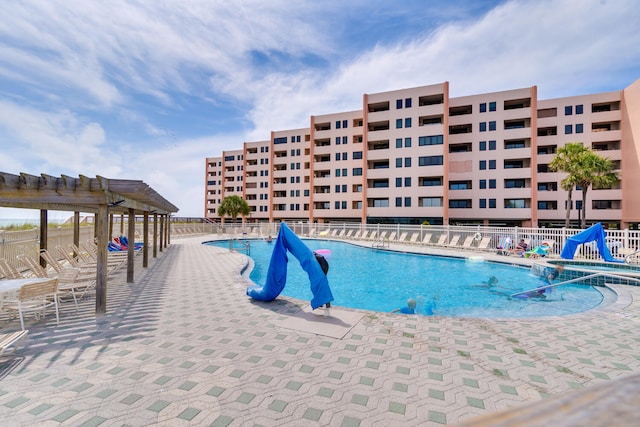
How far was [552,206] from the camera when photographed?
35.6 m

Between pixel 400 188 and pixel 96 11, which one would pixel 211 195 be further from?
pixel 96 11

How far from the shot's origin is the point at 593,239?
1381cm

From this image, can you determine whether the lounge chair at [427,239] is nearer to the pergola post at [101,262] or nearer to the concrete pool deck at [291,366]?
the concrete pool deck at [291,366]

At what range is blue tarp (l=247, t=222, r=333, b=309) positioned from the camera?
21.5 ft

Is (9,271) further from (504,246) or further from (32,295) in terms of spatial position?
(504,246)

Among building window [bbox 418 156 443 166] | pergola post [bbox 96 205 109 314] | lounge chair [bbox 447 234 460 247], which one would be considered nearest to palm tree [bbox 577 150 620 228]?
building window [bbox 418 156 443 166]

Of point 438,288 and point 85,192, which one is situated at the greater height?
point 85,192

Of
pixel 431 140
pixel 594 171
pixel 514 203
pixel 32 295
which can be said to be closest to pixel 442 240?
pixel 594 171

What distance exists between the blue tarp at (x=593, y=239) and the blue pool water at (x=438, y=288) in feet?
8.16

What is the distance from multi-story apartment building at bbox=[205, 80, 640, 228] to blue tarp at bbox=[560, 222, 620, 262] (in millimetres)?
19871

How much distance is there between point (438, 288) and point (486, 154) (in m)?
30.2

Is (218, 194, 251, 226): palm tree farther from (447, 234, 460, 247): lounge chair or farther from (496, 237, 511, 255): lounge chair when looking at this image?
(496, 237, 511, 255): lounge chair

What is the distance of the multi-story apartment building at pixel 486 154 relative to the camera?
Result: 110 feet

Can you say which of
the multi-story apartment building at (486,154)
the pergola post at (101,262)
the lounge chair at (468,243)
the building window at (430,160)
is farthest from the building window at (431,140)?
the pergola post at (101,262)
